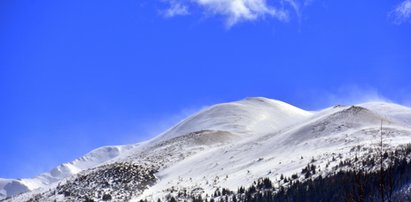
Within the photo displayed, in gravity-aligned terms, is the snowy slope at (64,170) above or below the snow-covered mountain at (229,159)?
above

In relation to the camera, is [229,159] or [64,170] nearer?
[229,159]

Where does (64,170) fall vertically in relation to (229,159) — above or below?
above

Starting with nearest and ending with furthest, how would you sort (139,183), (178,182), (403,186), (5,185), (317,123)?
1. (403,186)
2. (178,182)
3. (139,183)
4. (317,123)
5. (5,185)

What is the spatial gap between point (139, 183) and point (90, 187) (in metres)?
3.92

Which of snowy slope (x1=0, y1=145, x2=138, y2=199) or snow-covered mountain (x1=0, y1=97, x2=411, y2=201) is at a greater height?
snowy slope (x1=0, y1=145, x2=138, y2=199)

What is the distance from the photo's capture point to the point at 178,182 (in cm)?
4616

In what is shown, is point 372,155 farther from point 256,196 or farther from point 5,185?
point 5,185

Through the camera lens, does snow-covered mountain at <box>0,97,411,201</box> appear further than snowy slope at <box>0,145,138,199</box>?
No

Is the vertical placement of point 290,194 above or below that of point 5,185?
below

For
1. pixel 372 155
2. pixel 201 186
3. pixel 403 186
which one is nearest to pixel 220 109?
pixel 201 186

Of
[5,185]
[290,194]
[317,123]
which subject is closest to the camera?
[290,194]

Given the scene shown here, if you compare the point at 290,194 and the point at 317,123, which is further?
the point at 317,123

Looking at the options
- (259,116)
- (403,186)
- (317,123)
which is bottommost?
(403,186)

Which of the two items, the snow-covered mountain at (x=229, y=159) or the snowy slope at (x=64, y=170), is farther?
the snowy slope at (x=64, y=170)
